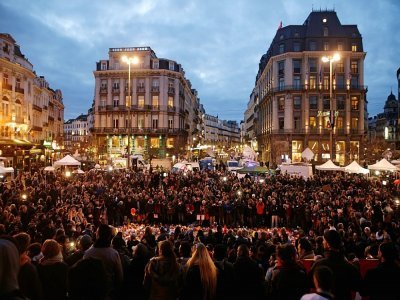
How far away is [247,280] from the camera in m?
5.17

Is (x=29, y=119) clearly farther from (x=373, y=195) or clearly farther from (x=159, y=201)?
(x=373, y=195)

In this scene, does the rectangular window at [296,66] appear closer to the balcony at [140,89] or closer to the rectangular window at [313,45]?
the rectangular window at [313,45]

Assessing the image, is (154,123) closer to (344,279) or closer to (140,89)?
(140,89)

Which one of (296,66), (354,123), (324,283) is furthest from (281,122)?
(324,283)

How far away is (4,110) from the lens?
4206cm

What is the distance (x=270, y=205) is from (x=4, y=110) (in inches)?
1451

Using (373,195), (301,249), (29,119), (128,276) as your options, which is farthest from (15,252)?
(29,119)

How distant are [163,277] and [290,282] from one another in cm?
174

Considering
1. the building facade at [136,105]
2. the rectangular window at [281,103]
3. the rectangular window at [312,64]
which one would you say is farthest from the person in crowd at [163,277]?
the building facade at [136,105]

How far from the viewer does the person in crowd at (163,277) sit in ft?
16.2

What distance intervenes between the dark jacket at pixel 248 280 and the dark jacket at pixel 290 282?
1.04 ft

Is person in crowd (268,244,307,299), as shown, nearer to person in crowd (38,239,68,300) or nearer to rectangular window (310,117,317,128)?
person in crowd (38,239,68,300)

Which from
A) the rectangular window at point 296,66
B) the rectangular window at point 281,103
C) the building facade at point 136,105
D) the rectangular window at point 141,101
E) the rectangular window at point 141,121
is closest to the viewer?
the rectangular window at point 296,66

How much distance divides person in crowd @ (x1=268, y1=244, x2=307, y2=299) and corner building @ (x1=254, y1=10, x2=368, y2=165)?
2201 inches
